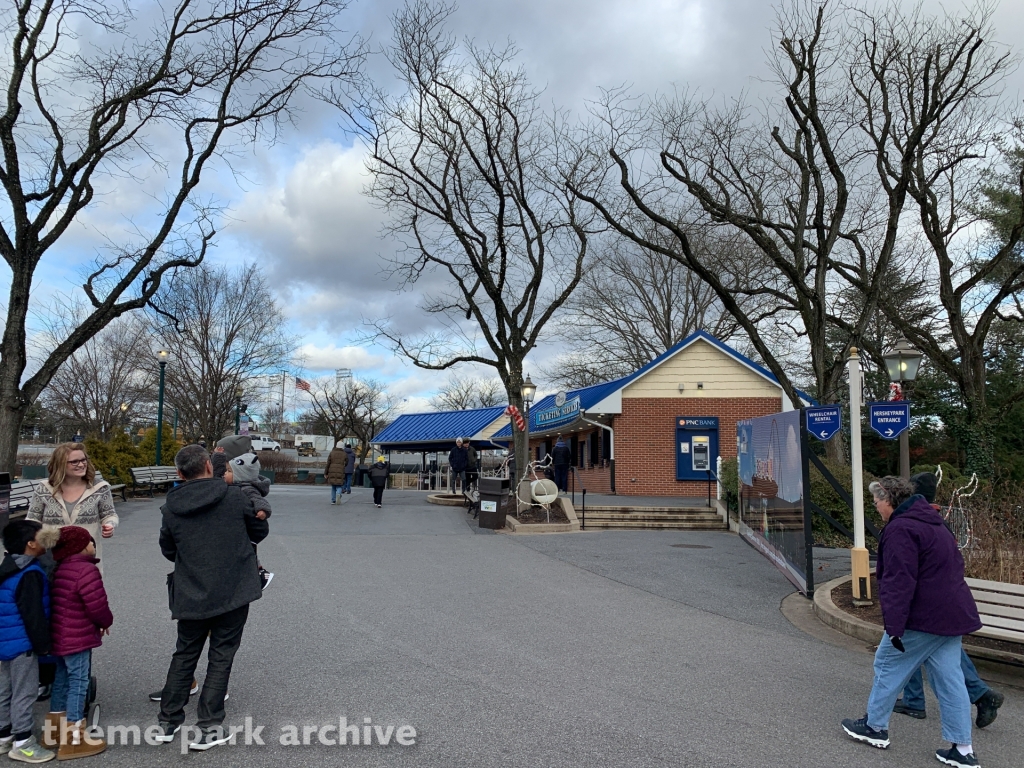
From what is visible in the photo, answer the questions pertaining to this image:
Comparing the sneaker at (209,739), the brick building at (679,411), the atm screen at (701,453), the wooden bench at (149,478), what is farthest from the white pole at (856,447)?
the wooden bench at (149,478)

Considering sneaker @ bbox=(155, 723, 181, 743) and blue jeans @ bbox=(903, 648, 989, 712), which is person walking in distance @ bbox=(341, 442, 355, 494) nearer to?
sneaker @ bbox=(155, 723, 181, 743)

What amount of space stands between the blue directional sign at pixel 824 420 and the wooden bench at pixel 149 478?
1881 centimetres

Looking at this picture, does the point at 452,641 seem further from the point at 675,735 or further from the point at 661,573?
the point at 661,573

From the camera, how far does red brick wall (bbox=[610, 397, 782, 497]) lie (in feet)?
85.3

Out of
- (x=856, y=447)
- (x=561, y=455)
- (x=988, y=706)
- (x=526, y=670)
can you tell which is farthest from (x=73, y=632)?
(x=561, y=455)

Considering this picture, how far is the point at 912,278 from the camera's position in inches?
1097

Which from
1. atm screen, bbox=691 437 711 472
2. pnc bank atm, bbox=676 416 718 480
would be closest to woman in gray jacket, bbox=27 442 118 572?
pnc bank atm, bbox=676 416 718 480

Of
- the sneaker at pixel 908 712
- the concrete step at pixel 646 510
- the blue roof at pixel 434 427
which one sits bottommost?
the sneaker at pixel 908 712

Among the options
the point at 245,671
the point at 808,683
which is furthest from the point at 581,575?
the point at 245,671

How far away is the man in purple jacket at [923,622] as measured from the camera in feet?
→ 14.9

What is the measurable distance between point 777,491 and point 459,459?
12820 mm

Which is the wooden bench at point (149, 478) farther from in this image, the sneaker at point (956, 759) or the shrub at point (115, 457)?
the sneaker at point (956, 759)

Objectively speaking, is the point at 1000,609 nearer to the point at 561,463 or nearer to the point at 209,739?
the point at 209,739

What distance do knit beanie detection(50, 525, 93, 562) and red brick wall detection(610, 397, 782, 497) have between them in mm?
22411
